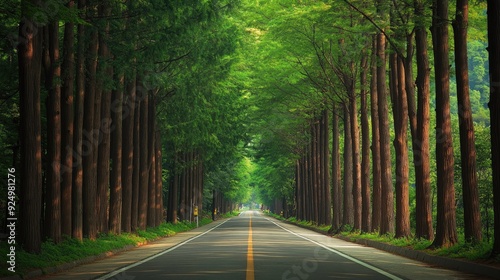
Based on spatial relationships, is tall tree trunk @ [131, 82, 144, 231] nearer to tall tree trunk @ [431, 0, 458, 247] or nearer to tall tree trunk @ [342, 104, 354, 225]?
tall tree trunk @ [342, 104, 354, 225]

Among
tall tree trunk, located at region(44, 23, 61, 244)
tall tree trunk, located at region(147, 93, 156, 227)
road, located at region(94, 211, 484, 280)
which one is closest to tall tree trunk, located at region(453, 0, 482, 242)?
road, located at region(94, 211, 484, 280)

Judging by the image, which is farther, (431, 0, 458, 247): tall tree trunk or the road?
(431, 0, 458, 247): tall tree trunk

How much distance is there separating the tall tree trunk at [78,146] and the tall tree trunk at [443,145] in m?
11.2

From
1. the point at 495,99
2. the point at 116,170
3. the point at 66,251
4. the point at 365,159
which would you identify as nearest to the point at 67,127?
the point at 66,251

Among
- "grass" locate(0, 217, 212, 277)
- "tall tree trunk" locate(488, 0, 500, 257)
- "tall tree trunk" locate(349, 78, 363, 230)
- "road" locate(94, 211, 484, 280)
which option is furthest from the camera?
"tall tree trunk" locate(349, 78, 363, 230)

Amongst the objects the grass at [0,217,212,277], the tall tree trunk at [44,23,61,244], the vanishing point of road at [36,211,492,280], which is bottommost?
the vanishing point of road at [36,211,492,280]

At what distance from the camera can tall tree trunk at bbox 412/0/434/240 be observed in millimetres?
25469

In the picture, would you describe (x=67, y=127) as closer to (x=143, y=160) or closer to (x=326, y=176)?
(x=143, y=160)

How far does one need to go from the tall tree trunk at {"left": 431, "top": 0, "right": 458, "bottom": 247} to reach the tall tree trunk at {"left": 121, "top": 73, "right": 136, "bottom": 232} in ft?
48.0

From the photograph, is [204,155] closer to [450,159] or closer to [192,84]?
[192,84]

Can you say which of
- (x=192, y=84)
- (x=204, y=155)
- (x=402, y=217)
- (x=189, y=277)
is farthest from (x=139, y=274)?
(x=204, y=155)

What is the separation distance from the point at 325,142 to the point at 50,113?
3666cm

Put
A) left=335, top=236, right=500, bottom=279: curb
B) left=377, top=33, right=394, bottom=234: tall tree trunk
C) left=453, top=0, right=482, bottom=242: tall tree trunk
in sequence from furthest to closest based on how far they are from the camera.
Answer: left=377, top=33, right=394, bottom=234: tall tree trunk → left=453, top=0, right=482, bottom=242: tall tree trunk → left=335, top=236, right=500, bottom=279: curb

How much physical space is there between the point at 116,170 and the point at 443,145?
553 inches
